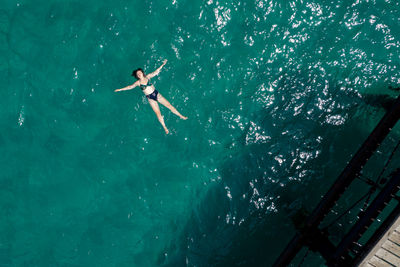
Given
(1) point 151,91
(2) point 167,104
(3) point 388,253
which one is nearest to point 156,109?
(2) point 167,104

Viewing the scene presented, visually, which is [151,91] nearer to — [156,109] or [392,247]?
[156,109]

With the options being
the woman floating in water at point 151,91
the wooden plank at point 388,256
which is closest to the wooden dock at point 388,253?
the wooden plank at point 388,256

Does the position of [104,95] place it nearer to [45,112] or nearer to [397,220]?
[45,112]

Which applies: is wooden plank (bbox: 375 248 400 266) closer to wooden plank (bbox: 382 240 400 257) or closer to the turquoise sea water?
wooden plank (bbox: 382 240 400 257)

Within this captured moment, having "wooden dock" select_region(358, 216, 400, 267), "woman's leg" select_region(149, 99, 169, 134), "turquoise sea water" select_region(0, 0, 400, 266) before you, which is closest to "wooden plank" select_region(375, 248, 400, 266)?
"wooden dock" select_region(358, 216, 400, 267)

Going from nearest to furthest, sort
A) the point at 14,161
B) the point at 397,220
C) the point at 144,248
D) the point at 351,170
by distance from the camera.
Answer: the point at 397,220, the point at 351,170, the point at 14,161, the point at 144,248

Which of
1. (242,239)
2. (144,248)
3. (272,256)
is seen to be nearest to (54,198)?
(144,248)

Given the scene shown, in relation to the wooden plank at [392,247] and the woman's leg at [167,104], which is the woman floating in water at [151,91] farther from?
the wooden plank at [392,247]
